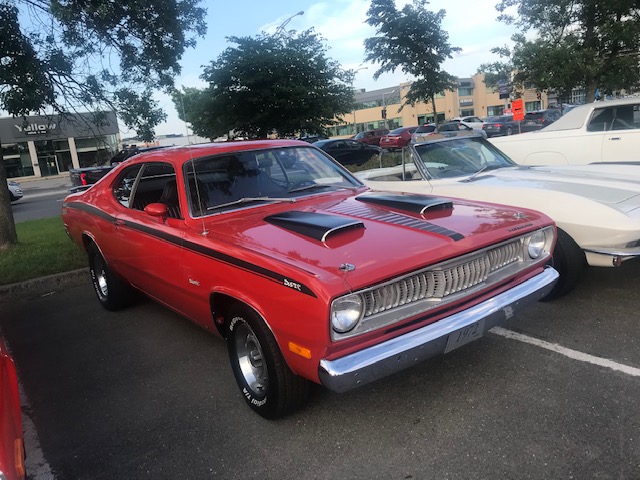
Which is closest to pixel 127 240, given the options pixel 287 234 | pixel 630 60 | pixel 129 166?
pixel 129 166

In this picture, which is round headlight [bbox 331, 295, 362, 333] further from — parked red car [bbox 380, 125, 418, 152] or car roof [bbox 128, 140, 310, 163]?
parked red car [bbox 380, 125, 418, 152]

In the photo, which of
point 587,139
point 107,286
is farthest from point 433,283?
point 587,139

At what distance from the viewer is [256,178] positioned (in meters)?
3.96

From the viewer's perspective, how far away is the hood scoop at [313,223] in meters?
2.93

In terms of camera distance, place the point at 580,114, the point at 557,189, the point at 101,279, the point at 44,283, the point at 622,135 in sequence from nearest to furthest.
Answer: the point at 557,189
the point at 101,279
the point at 44,283
the point at 622,135
the point at 580,114

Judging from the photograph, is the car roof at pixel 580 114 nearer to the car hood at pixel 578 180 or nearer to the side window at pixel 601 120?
the side window at pixel 601 120

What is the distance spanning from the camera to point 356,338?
8.27 feet

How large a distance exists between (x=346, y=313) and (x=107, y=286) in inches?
141

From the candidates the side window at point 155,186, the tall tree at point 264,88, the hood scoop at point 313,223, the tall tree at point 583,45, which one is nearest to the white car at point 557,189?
the hood scoop at point 313,223

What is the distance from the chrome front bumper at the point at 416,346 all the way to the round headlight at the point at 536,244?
0.39 m

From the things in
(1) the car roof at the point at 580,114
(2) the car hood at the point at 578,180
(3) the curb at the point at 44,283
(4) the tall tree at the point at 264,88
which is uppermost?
(4) the tall tree at the point at 264,88

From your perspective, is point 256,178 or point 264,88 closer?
point 256,178

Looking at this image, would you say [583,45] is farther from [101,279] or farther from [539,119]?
[539,119]

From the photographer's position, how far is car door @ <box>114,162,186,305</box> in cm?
364
